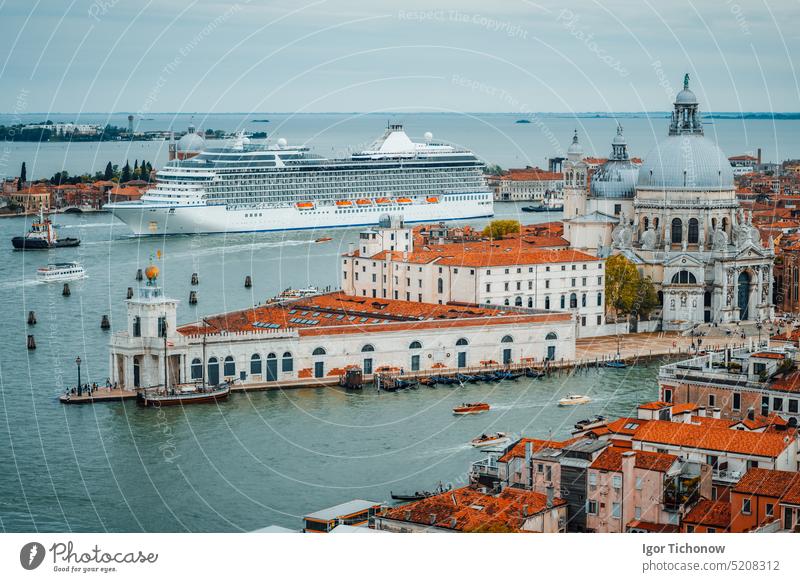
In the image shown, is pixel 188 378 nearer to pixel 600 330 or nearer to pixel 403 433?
pixel 403 433

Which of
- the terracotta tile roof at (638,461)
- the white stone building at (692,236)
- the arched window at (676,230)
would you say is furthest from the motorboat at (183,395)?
the arched window at (676,230)

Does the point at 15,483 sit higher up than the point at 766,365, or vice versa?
the point at 766,365

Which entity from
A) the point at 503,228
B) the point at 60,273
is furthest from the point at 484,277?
the point at 503,228

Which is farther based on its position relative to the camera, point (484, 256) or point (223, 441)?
point (484, 256)

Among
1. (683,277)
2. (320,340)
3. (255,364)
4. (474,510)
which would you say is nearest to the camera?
(474,510)

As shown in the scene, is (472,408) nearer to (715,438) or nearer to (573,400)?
(573,400)

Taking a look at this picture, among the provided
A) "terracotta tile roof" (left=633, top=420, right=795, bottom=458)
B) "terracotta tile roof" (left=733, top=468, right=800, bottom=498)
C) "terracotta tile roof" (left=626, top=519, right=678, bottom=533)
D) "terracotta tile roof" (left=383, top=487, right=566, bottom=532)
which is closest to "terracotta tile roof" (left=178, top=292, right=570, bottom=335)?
"terracotta tile roof" (left=633, top=420, right=795, bottom=458)

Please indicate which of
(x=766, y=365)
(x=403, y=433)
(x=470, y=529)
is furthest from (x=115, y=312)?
(x=470, y=529)
